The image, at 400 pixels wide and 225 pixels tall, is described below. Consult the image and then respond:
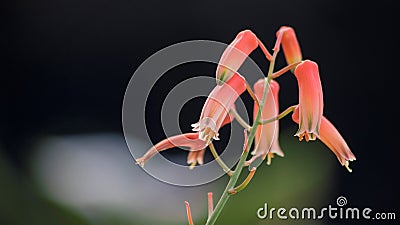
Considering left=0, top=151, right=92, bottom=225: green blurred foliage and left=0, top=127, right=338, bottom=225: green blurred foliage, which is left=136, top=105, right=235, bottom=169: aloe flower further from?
left=0, top=151, right=92, bottom=225: green blurred foliage

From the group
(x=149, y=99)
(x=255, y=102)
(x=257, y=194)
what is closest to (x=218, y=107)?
(x=255, y=102)

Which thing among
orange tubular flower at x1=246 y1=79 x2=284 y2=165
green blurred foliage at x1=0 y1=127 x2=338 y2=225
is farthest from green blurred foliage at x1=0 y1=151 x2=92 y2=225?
orange tubular flower at x1=246 y1=79 x2=284 y2=165

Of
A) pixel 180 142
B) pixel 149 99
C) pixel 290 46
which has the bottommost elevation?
pixel 180 142

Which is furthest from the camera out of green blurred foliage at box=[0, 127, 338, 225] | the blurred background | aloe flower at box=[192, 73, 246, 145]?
the blurred background

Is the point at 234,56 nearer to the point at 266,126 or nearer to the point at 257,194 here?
the point at 266,126

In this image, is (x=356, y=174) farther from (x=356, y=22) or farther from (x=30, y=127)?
(x=30, y=127)

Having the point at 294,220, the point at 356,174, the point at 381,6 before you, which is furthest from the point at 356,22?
the point at 294,220
